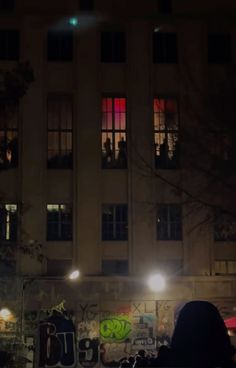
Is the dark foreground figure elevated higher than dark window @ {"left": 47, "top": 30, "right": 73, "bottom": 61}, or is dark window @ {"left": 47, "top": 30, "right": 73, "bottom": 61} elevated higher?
dark window @ {"left": 47, "top": 30, "right": 73, "bottom": 61}

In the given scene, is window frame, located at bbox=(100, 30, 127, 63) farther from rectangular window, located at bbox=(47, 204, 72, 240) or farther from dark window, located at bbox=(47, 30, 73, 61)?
rectangular window, located at bbox=(47, 204, 72, 240)

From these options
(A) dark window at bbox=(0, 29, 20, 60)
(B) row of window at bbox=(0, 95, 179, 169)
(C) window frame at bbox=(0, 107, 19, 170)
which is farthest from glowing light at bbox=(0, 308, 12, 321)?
(A) dark window at bbox=(0, 29, 20, 60)

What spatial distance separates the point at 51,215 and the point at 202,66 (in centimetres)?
892

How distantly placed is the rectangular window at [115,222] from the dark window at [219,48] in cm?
746

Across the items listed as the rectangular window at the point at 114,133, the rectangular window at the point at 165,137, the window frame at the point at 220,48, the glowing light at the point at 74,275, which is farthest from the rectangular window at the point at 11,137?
the window frame at the point at 220,48

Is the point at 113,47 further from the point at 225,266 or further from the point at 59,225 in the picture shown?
the point at 225,266

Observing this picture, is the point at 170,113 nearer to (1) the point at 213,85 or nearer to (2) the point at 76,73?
(1) the point at 213,85

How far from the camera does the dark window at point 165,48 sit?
29.3m

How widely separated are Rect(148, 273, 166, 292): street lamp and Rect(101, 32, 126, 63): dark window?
359 inches

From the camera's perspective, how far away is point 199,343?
3.27 m

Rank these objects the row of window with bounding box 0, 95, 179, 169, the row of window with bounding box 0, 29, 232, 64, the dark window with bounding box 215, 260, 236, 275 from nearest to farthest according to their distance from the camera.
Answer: the dark window with bounding box 215, 260, 236, 275, the row of window with bounding box 0, 95, 179, 169, the row of window with bounding box 0, 29, 232, 64

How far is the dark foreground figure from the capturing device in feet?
10.6

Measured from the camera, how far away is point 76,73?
94.3 feet

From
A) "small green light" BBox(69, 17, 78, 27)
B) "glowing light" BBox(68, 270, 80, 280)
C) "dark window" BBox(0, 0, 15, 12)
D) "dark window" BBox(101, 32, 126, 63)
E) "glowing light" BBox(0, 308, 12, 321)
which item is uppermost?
"dark window" BBox(0, 0, 15, 12)
